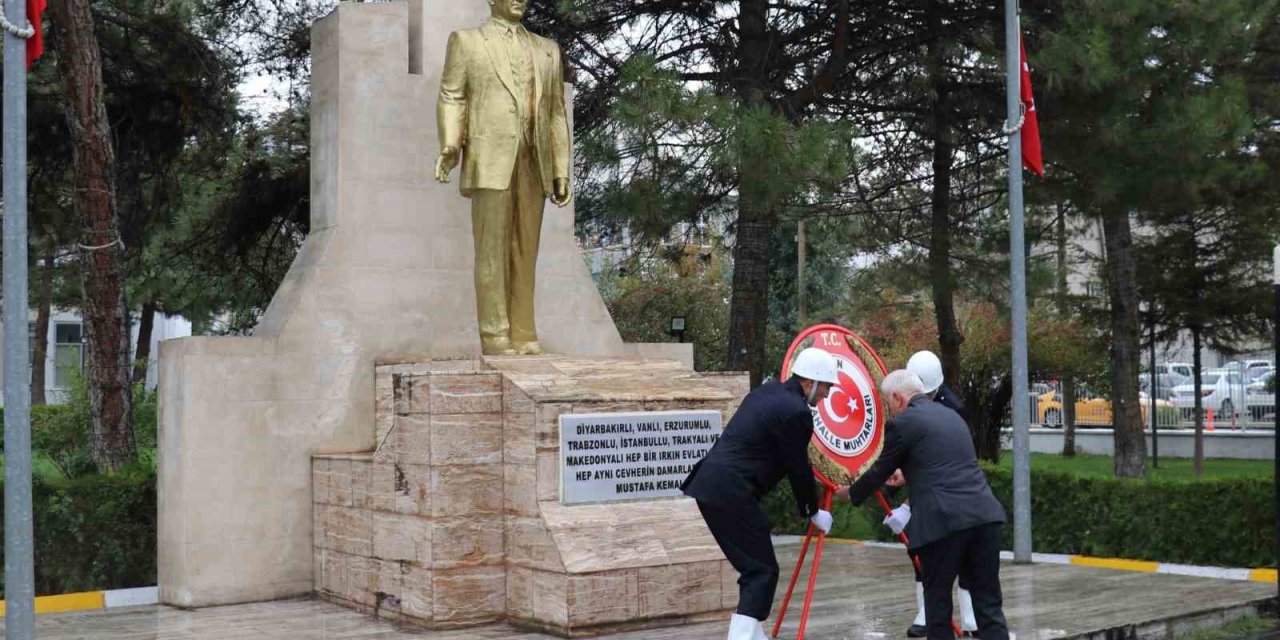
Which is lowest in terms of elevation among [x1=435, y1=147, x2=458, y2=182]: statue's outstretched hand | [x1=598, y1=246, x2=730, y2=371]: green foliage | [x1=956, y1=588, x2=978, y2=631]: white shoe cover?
[x1=956, y1=588, x2=978, y2=631]: white shoe cover

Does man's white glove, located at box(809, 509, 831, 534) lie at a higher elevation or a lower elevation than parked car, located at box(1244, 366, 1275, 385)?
lower

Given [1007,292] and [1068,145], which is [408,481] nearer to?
[1068,145]

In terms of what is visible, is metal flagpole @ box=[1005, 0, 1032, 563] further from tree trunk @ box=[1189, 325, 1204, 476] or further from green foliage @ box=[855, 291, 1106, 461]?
tree trunk @ box=[1189, 325, 1204, 476]

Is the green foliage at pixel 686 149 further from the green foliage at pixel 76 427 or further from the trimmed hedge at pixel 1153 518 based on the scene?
the green foliage at pixel 76 427

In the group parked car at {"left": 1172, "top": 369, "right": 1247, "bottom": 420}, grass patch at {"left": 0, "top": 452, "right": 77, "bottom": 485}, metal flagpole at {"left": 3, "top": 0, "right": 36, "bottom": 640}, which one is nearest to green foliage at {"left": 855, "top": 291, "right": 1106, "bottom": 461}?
parked car at {"left": 1172, "top": 369, "right": 1247, "bottom": 420}

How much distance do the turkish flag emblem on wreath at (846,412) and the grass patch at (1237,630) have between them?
2.58m

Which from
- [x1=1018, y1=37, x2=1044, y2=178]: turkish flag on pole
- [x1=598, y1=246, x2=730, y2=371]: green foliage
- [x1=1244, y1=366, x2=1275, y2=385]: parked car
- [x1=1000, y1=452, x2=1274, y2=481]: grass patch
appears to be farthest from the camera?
[x1=598, y1=246, x2=730, y2=371]: green foliage

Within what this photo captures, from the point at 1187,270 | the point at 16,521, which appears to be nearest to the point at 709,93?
the point at 16,521

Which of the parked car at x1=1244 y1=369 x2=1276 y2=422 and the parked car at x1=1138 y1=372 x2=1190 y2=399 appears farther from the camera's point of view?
the parked car at x1=1138 y1=372 x2=1190 y2=399

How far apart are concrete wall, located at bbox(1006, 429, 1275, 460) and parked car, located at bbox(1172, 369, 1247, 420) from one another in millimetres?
764

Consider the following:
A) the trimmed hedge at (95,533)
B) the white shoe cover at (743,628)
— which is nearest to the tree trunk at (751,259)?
the trimmed hedge at (95,533)

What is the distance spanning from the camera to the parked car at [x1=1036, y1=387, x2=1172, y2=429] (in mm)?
34719

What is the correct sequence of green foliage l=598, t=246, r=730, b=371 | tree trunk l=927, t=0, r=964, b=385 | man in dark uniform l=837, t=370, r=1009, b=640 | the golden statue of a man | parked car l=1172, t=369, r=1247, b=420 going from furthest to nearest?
1. green foliage l=598, t=246, r=730, b=371
2. parked car l=1172, t=369, r=1247, b=420
3. tree trunk l=927, t=0, r=964, b=385
4. the golden statue of a man
5. man in dark uniform l=837, t=370, r=1009, b=640

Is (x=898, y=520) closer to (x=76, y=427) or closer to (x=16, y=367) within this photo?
(x=16, y=367)
